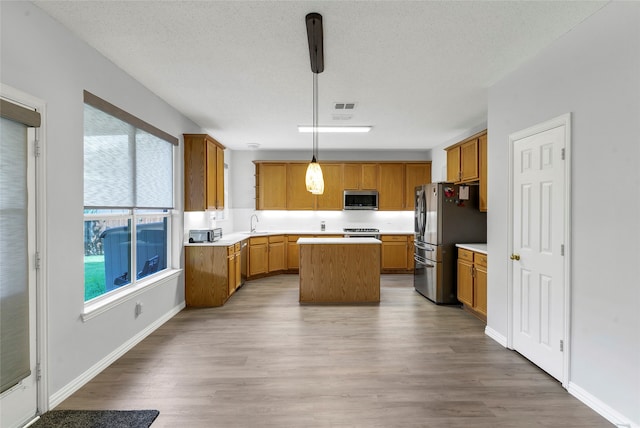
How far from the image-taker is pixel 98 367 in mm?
2768

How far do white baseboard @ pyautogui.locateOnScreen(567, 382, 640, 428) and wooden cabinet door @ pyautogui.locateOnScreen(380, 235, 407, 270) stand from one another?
454 centimetres

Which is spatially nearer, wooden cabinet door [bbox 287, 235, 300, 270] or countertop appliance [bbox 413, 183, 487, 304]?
countertop appliance [bbox 413, 183, 487, 304]

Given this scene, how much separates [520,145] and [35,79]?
389 cm

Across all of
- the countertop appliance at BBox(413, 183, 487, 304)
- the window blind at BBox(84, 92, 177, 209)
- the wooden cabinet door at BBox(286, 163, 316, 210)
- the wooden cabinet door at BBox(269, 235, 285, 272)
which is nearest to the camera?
the window blind at BBox(84, 92, 177, 209)

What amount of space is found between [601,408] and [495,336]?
128 cm

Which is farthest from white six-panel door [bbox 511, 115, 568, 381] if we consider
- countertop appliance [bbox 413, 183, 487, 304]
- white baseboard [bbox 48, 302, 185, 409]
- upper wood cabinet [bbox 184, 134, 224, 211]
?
upper wood cabinet [bbox 184, 134, 224, 211]

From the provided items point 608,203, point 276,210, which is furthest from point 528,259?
point 276,210

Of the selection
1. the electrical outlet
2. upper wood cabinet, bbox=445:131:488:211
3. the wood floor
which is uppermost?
upper wood cabinet, bbox=445:131:488:211

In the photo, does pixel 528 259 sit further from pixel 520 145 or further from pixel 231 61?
pixel 231 61

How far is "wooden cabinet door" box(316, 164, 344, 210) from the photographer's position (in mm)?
7273

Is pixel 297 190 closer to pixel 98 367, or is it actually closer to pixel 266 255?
pixel 266 255

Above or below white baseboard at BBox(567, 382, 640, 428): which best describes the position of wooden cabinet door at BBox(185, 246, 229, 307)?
above

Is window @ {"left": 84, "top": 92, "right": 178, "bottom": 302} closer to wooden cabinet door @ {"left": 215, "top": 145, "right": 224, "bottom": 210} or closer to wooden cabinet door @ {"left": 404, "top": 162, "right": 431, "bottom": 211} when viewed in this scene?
wooden cabinet door @ {"left": 215, "top": 145, "right": 224, "bottom": 210}

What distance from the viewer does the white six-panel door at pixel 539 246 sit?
259 centimetres
